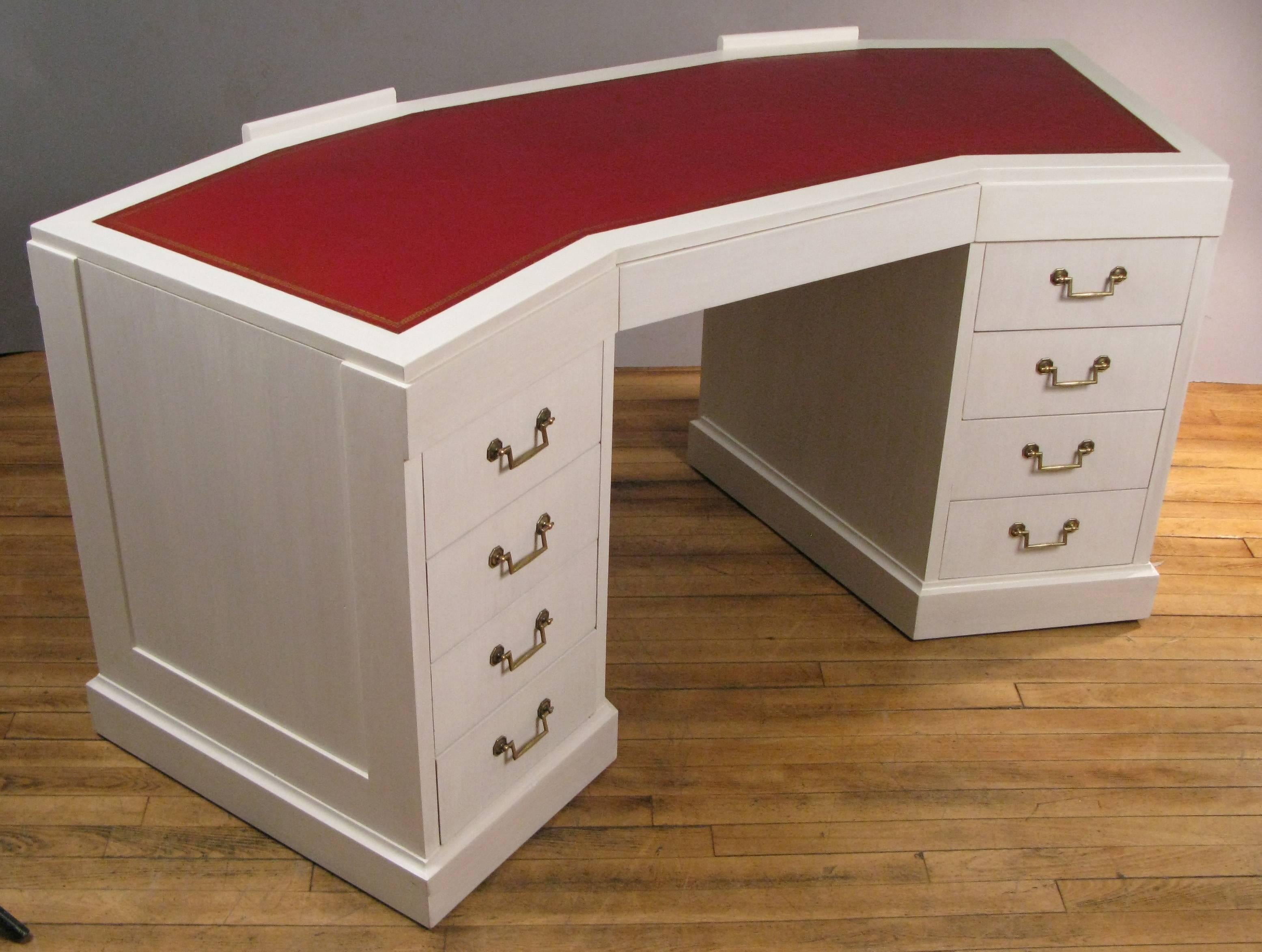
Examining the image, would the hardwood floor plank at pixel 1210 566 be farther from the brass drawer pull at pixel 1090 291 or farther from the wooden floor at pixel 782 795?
the brass drawer pull at pixel 1090 291

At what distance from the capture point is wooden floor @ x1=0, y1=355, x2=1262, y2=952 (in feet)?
5.50

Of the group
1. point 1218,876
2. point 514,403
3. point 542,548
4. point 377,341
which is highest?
point 377,341

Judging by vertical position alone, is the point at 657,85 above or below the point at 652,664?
above

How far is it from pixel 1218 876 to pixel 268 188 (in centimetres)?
146

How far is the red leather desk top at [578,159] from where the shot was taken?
4.99 ft

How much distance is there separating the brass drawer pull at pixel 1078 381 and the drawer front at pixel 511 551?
736mm

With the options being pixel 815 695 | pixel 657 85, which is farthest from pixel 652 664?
pixel 657 85

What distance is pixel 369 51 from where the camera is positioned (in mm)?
2746

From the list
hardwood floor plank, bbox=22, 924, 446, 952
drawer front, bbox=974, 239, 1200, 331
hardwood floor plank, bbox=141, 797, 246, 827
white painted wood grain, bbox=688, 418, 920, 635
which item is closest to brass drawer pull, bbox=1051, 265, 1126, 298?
drawer front, bbox=974, 239, 1200, 331

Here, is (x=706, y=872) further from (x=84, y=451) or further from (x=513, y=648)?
(x=84, y=451)

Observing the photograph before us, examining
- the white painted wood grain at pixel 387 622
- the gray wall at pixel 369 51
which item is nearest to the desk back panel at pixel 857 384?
the gray wall at pixel 369 51

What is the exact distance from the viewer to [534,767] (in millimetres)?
1779

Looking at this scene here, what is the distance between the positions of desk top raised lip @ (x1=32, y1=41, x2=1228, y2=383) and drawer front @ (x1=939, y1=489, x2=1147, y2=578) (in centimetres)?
50

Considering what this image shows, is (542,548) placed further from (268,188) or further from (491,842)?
(268,188)
